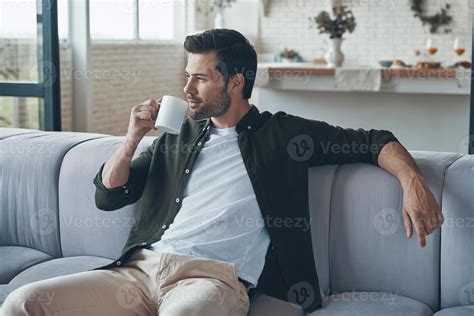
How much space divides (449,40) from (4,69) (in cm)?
529

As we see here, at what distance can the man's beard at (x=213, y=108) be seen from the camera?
2574mm

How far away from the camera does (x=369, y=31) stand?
9547mm

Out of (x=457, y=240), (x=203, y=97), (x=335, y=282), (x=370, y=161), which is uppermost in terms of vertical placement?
(x=203, y=97)

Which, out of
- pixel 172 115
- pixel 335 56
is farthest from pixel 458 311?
pixel 335 56

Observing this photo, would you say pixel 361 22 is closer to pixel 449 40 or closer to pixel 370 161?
pixel 449 40

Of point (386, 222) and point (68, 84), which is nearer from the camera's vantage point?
point (386, 222)

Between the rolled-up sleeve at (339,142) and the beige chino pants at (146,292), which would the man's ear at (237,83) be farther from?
the beige chino pants at (146,292)

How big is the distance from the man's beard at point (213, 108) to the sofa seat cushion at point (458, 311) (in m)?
0.93

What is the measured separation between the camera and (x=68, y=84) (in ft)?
23.5

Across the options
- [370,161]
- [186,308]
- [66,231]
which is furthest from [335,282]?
[66,231]

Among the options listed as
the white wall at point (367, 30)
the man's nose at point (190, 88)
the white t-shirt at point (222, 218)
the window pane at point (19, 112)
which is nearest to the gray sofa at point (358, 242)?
the white t-shirt at point (222, 218)

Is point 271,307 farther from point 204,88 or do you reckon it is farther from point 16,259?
point 16,259

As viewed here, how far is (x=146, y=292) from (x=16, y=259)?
0.81 metres

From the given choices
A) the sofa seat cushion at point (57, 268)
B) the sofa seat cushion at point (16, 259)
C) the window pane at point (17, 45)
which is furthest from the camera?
the window pane at point (17, 45)
